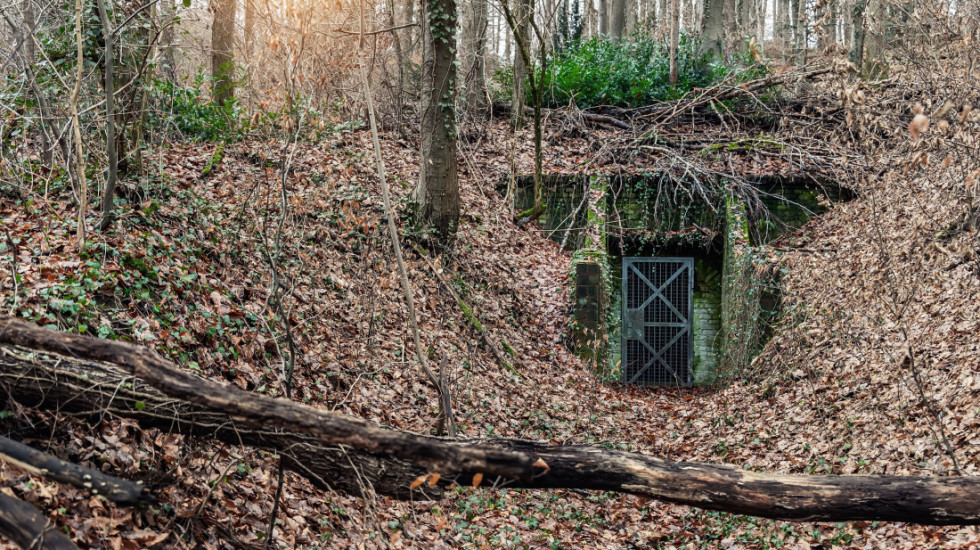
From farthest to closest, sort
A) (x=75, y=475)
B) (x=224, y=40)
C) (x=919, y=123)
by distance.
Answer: (x=224, y=40), (x=919, y=123), (x=75, y=475)

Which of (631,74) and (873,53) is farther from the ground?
(873,53)

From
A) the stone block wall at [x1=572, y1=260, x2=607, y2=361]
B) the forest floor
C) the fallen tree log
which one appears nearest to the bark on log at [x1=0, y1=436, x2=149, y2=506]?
the fallen tree log

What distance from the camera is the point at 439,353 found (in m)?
7.73

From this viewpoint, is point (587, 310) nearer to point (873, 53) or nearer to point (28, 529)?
point (28, 529)

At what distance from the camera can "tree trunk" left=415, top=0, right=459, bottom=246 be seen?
28.9 ft

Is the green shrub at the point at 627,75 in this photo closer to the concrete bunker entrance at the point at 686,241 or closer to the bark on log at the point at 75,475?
the concrete bunker entrance at the point at 686,241

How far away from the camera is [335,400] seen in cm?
588

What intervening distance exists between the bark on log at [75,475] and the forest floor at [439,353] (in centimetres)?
72

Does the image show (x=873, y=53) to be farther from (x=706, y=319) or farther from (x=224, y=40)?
(x=224, y=40)

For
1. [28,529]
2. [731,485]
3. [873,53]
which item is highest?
[873,53]


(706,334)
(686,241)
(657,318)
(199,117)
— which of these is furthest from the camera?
(657,318)

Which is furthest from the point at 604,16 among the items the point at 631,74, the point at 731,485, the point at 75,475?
the point at 75,475

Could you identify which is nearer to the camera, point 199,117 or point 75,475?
point 75,475

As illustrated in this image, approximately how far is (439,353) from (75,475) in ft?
17.3
